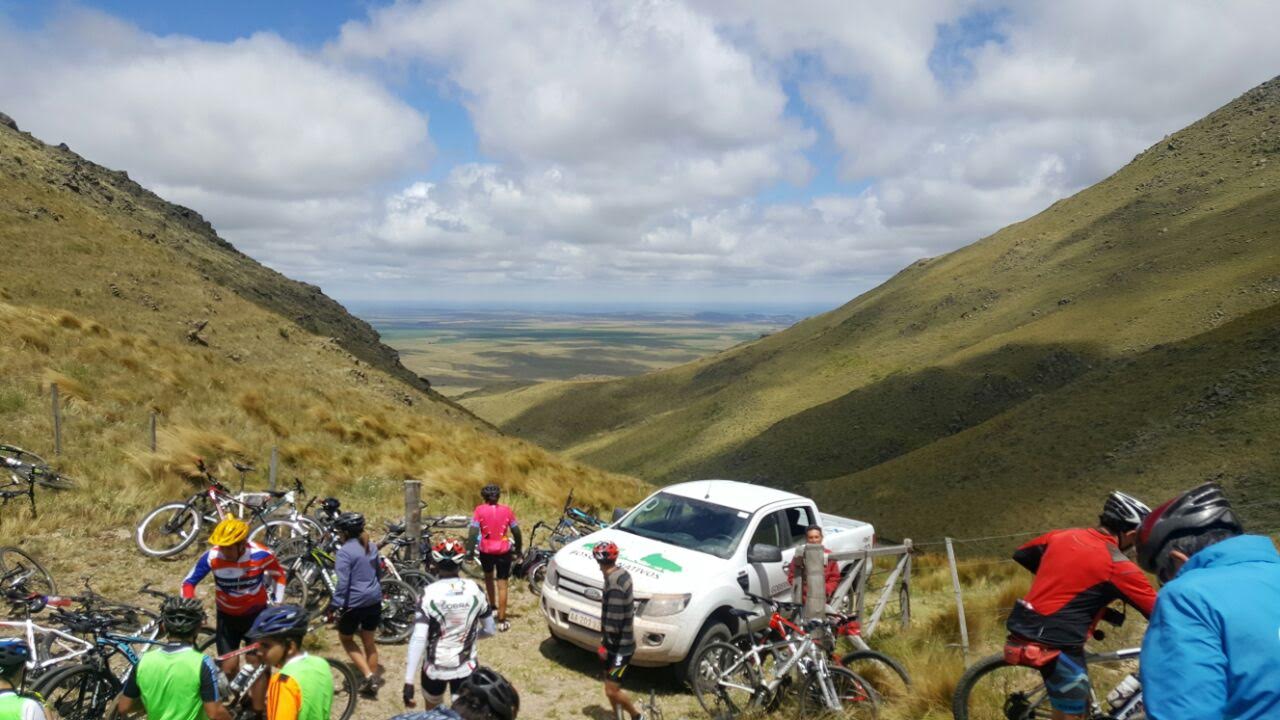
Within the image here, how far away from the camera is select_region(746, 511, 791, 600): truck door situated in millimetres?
8234

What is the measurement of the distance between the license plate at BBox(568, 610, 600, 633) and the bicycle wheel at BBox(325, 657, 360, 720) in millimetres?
2241

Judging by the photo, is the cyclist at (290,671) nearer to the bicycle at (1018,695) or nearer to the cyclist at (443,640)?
the cyclist at (443,640)

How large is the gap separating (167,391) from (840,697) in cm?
1645

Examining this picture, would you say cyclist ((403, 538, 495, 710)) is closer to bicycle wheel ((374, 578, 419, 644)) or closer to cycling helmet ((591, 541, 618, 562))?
cycling helmet ((591, 541, 618, 562))

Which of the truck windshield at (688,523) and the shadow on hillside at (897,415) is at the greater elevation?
the truck windshield at (688,523)

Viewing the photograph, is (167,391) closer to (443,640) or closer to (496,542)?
(496,542)

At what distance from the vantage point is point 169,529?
985cm

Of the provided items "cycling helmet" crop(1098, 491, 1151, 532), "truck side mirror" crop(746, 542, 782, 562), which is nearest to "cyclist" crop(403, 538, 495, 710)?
A: "truck side mirror" crop(746, 542, 782, 562)

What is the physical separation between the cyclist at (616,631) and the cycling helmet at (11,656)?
383 centimetres

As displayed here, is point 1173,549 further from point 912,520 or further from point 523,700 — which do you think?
point 912,520

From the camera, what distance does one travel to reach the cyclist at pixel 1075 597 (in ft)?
15.9

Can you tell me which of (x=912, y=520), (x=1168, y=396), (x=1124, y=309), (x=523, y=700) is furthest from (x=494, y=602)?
(x=1124, y=309)

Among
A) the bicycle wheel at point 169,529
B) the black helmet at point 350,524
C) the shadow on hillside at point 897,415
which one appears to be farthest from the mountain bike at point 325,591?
the shadow on hillside at point 897,415

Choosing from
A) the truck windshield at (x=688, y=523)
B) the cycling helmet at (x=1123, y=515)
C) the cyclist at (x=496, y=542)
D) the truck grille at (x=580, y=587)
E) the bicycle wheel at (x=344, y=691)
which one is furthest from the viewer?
the cyclist at (x=496, y=542)
